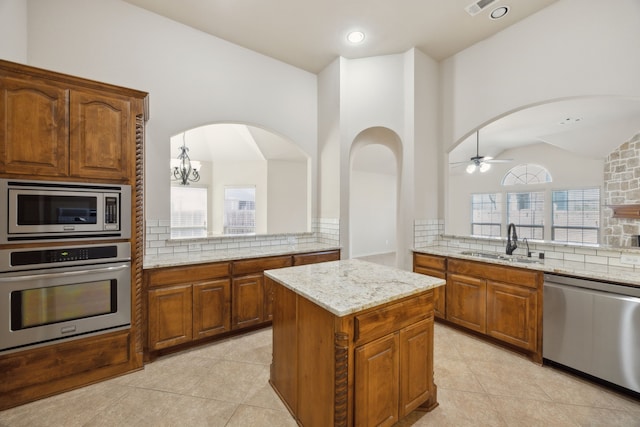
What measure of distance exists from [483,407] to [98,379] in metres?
2.91

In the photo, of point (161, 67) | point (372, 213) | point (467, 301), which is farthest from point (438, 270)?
point (372, 213)

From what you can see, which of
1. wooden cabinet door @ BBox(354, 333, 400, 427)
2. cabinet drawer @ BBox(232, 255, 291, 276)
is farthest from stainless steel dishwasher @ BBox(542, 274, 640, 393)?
cabinet drawer @ BBox(232, 255, 291, 276)

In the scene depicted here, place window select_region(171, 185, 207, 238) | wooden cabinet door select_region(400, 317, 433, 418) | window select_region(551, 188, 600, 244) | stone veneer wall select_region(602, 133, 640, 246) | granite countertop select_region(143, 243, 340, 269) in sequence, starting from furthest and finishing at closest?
window select_region(171, 185, 207, 238)
window select_region(551, 188, 600, 244)
stone veneer wall select_region(602, 133, 640, 246)
granite countertop select_region(143, 243, 340, 269)
wooden cabinet door select_region(400, 317, 433, 418)

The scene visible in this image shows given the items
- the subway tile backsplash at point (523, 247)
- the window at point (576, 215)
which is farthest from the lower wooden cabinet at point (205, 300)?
the window at point (576, 215)

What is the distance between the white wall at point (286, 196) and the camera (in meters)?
6.97

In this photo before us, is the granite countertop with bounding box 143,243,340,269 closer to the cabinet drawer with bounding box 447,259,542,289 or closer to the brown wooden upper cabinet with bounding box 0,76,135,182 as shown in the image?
the brown wooden upper cabinet with bounding box 0,76,135,182

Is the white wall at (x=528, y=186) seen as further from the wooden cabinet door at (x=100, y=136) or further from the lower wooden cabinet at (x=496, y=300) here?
the wooden cabinet door at (x=100, y=136)

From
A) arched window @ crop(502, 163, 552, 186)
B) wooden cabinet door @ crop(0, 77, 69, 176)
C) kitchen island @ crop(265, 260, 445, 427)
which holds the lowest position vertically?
kitchen island @ crop(265, 260, 445, 427)

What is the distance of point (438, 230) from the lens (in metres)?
3.84

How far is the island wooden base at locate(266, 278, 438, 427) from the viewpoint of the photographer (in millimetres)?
1346

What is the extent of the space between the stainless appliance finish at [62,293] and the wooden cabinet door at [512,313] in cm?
336

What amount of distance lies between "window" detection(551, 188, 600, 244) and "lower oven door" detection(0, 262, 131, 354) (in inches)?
337

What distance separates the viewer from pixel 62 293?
2.00 m

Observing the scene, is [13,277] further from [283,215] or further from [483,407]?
[283,215]
